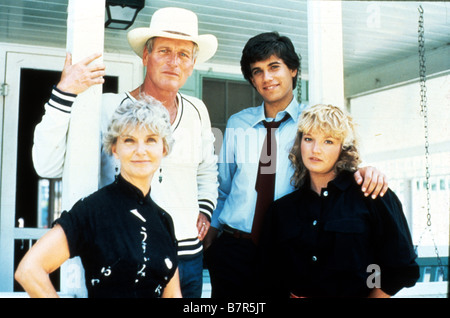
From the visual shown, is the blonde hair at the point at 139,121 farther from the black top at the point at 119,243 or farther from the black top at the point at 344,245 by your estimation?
the black top at the point at 344,245

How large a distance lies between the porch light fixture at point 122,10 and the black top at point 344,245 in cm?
186

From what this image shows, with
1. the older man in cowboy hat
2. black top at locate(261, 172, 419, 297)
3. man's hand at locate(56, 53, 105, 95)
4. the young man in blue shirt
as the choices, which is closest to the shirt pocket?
black top at locate(261, 172, 419, 297)

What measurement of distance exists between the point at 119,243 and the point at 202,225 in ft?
2.07

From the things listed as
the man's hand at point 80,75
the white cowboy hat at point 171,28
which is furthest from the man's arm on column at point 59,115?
the white cowboy hat at point 171,28

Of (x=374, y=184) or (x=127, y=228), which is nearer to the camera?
(x=127, y=228)

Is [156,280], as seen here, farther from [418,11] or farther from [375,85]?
[375,85]

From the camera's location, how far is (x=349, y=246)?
1.89 metres

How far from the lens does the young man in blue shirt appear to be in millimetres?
2260

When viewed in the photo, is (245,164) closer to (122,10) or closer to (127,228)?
(127,228)

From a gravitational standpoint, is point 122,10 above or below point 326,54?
above

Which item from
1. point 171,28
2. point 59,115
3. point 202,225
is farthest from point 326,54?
point 59,115
